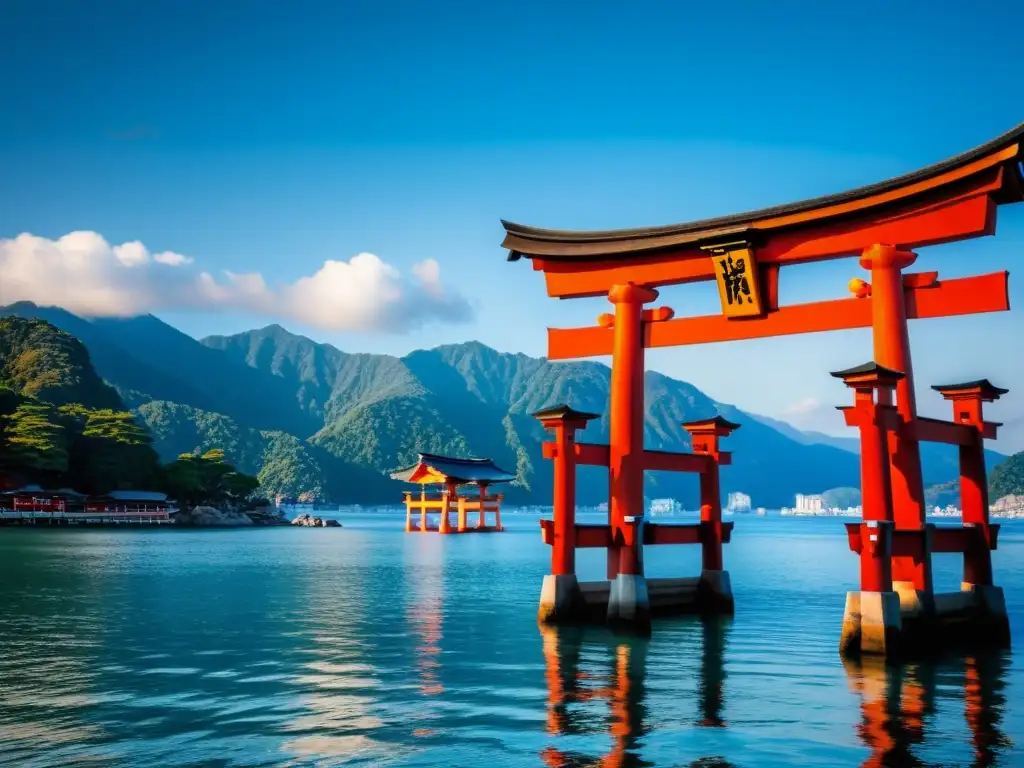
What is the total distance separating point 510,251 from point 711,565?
755cm

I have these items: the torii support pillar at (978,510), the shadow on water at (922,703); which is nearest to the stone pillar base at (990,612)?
the torii support pillar at (978,510)

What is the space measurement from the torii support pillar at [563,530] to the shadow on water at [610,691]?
368 millimetres

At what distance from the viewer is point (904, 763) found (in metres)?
8.20

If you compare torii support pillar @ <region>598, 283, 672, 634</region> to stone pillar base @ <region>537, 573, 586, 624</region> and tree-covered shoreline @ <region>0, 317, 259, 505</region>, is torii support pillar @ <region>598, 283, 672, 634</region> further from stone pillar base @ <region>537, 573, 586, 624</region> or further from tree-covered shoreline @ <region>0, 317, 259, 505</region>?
tree-covered shoreline @ <region>0, 317, 259, 505</region>

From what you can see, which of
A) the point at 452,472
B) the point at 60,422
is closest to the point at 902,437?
the point at 452,472

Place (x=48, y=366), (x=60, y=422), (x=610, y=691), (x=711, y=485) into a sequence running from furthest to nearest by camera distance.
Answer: (x=48, y=366) < (x=60, y=422) < (x=711, y=485) < (x=610, y=691)

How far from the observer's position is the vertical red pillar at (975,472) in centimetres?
1499

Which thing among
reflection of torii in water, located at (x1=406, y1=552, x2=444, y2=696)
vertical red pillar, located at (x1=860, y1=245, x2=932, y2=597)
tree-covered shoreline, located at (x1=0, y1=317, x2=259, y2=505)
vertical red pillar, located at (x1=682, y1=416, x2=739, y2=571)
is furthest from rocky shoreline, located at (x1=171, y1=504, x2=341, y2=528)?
vertical red pillar, located at (x1=860, y1=245, x2=932, y2=597)

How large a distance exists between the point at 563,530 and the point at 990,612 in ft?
22.6

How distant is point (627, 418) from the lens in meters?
16.1

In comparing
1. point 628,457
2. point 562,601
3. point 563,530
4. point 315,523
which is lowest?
point 562,601

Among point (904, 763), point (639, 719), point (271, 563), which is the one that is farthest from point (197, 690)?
point (271, 563)

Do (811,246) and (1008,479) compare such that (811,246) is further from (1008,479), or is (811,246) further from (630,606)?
(1008,479)

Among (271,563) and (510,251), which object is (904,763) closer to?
(510,251)
